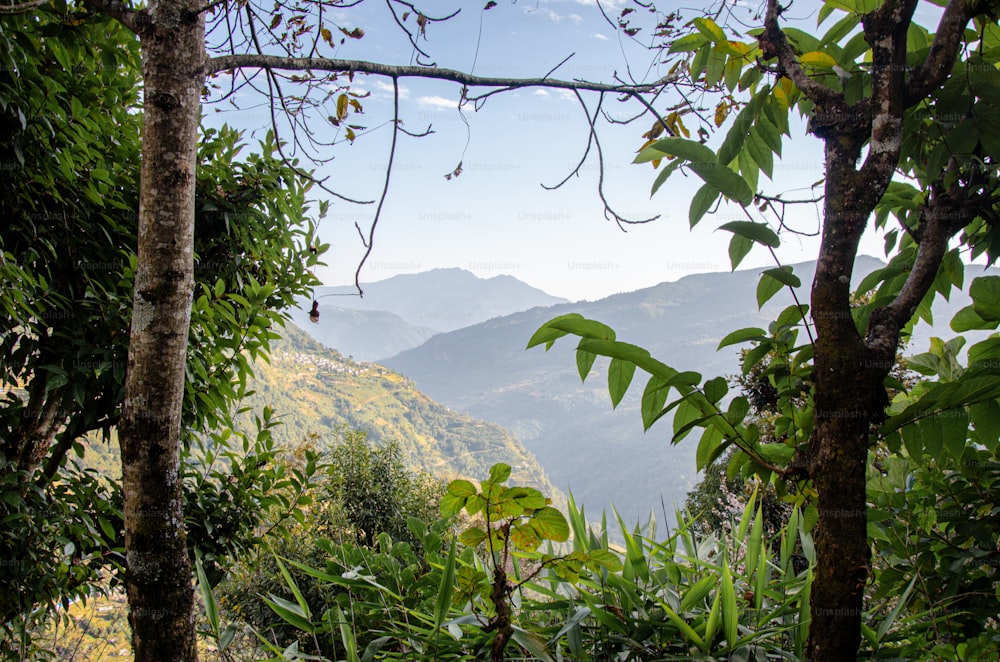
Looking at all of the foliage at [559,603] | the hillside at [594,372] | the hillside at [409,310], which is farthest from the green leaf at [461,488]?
the hillside at [409,310]

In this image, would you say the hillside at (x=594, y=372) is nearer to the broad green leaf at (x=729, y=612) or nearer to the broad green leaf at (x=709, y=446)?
the broad green leaf at (x=729, y=612)

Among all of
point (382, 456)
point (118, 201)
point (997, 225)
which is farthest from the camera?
point (382, 456)

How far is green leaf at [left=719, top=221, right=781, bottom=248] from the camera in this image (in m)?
0.68

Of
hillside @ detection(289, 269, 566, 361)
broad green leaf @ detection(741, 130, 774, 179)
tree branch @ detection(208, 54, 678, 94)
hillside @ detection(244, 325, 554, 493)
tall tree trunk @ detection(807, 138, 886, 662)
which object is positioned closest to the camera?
tall tree trunk @ detection(807, 138, 886, 662)

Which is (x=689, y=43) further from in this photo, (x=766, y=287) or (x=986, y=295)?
(x=986, y=295)

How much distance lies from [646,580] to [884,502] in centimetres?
44

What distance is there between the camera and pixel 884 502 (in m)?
1.05

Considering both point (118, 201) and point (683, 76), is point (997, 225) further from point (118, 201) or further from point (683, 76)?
point (118, 201)

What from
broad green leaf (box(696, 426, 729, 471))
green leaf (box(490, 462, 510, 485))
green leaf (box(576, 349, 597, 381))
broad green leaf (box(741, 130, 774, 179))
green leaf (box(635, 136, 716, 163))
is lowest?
green leaf (box(490, 462, 510, 485))

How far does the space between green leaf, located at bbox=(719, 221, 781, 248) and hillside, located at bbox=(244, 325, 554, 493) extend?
6521 centimetres

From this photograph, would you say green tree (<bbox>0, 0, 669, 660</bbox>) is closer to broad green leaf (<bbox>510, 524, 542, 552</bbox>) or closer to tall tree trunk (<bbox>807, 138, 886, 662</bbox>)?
broad green leaf (<bbox>510, 524, 542, 552</bbox>)

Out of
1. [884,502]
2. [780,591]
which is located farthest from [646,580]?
[884,502]

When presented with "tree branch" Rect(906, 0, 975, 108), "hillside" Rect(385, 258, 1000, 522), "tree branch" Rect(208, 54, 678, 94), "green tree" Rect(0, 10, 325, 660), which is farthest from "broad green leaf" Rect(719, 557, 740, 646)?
"hillside" Rect(385, 258, 1000, 522)

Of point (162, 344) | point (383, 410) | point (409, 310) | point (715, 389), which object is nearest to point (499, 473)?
point (715, 389)
